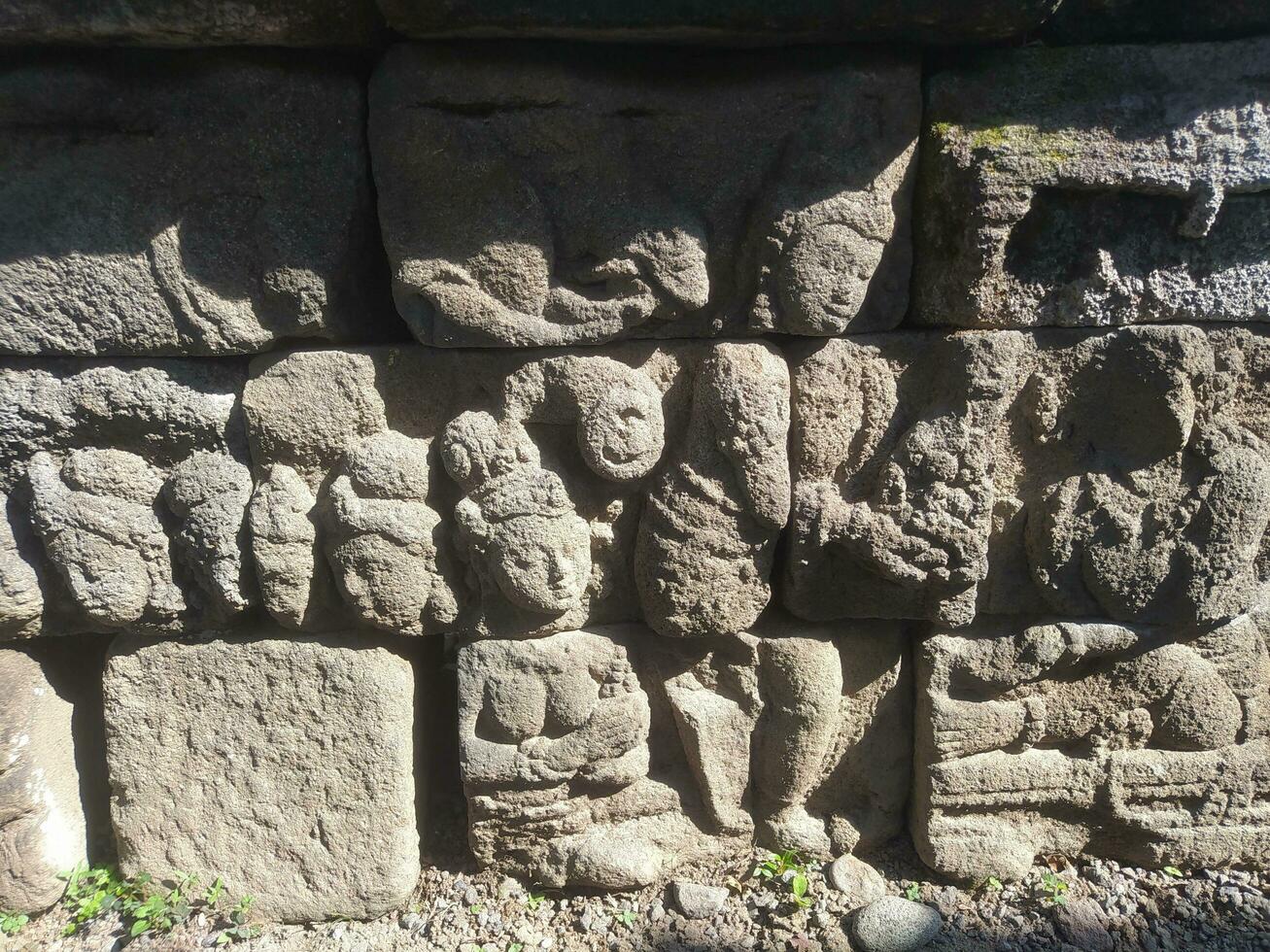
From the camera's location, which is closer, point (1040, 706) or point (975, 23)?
point (975, 23)

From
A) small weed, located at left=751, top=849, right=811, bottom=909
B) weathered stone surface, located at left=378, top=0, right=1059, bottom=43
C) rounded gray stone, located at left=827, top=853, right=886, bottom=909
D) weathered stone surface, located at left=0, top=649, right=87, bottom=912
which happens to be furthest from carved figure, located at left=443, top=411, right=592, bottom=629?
weathered stone surface, located at left=0, top=649, right=87, bottom=912

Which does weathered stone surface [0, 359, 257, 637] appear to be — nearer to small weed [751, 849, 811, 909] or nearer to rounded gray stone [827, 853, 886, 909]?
small weed [751, 849, 811, 909]

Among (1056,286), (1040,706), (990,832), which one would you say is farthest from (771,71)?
(990,832)

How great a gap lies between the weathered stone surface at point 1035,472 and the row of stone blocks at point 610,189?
0.12m

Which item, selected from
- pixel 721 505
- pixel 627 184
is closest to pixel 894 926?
pixel 721 505

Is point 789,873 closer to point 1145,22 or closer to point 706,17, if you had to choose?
point 706,17

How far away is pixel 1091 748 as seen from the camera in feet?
7.00

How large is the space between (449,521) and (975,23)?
4.61 ft

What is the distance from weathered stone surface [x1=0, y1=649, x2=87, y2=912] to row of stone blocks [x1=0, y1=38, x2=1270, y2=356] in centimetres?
81

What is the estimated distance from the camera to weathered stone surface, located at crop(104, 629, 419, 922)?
2.00 metres

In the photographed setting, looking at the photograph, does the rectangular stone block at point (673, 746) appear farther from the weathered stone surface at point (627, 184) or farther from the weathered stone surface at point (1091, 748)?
the weathered stone surface at point (627, 184)

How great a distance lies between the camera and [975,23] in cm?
157

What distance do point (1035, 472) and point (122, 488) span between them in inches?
79.4

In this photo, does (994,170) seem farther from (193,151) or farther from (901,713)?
(193,151)
